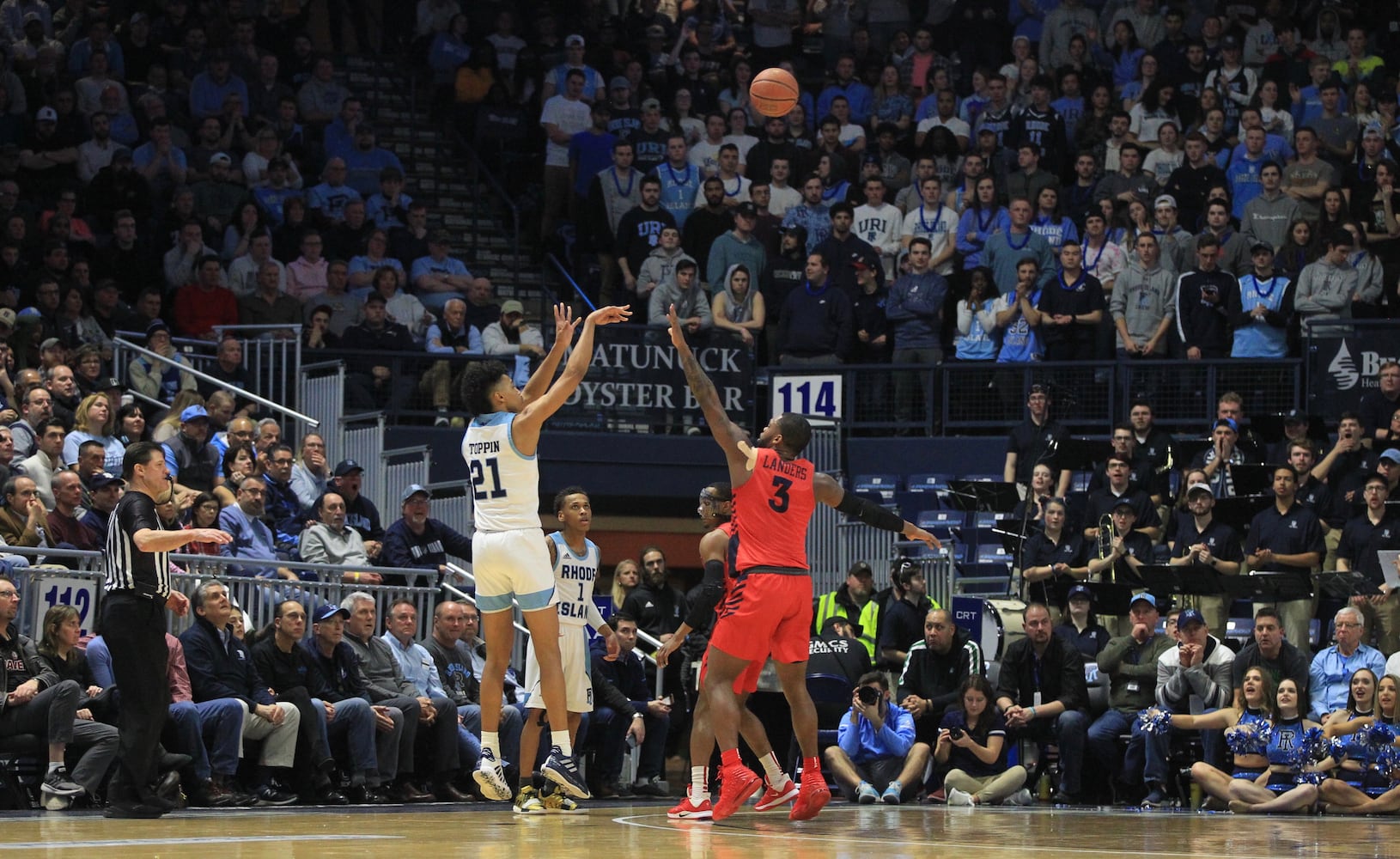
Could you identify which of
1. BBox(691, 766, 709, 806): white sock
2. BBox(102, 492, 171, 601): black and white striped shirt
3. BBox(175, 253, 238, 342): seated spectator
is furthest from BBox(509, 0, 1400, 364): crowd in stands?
BBox(102, 492, 171, 601): black and white striped shirt

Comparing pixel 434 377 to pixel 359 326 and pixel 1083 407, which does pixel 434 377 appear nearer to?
pixel 359 326

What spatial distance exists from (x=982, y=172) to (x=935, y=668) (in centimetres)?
850

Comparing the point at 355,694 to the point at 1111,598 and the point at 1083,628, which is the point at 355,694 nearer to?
the point at 1083,628

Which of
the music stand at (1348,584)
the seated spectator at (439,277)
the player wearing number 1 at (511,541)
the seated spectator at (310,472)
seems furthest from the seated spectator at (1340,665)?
the seated spectator at (439,277)

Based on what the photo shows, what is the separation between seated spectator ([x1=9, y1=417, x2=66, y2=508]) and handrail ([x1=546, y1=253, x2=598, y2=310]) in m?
8.84

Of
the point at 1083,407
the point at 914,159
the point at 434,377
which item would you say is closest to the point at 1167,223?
the point at 1083,407

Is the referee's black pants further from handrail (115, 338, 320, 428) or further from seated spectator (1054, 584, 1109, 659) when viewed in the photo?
handrail (115, 338, 320, 428)

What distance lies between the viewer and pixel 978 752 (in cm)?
1570

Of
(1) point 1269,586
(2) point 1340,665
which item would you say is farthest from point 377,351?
(2) point 1340,665

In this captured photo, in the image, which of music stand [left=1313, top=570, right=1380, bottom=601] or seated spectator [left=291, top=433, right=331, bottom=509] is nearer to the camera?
music stand [left=1313, top=570, right=1380, bottom=601]

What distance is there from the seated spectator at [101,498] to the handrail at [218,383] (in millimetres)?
3579

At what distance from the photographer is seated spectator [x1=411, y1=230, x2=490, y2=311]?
22.6 m

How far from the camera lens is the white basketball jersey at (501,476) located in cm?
1110

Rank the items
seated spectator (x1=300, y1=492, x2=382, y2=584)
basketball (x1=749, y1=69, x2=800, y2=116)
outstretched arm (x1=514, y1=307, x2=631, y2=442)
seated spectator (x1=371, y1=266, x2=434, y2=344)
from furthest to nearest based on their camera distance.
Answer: seated spectator (x1=371, y1=266, x2=434, y2=344) → basketball (x1=749, y1=69, x2=800, y2=116) → seated spectator (x1=300, y1=492, x2=382, y2=584) → outstretched arm (x1=514, y1=307, x2=631, y2=442)
